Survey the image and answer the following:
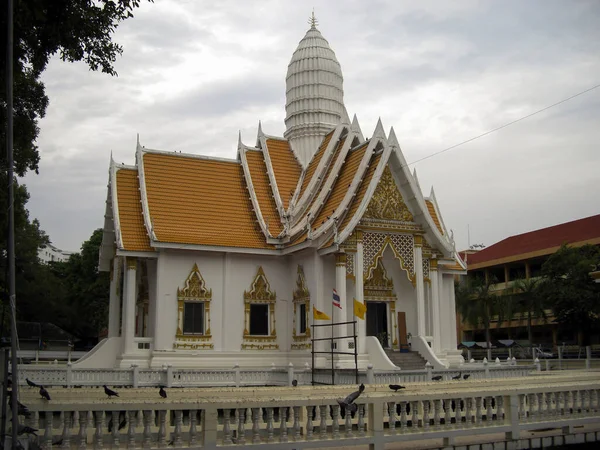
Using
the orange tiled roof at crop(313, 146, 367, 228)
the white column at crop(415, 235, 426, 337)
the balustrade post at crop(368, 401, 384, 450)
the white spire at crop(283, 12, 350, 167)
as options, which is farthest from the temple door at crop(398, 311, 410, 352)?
the balustrade post at crop(368, 401, 384, 450)

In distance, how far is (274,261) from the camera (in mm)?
23812

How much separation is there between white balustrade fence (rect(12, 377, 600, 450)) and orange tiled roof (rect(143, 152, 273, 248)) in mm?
12525

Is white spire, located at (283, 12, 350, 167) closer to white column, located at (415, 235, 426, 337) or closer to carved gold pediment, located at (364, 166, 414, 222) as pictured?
carved gold pediment, located at (364, 166, 414, 222)

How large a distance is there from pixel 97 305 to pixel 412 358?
26.5 meters

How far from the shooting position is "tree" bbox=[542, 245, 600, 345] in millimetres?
35781

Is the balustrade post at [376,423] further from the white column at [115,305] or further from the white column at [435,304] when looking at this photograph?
the white column at [115,305]

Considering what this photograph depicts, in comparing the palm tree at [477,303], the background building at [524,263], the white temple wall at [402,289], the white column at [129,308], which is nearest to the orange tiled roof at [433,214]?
the white temple wall at [402,289]

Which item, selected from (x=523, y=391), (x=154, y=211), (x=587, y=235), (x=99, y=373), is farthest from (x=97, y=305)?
(x=523, y=391)

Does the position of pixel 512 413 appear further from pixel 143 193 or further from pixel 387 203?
pixel 143 193

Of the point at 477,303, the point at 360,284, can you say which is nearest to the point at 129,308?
the point at 360,284

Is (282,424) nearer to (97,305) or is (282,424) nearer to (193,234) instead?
(193,234)

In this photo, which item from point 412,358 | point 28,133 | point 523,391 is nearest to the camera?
point 523,391

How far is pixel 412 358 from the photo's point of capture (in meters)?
22.0

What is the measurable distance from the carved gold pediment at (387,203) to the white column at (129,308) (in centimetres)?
780
